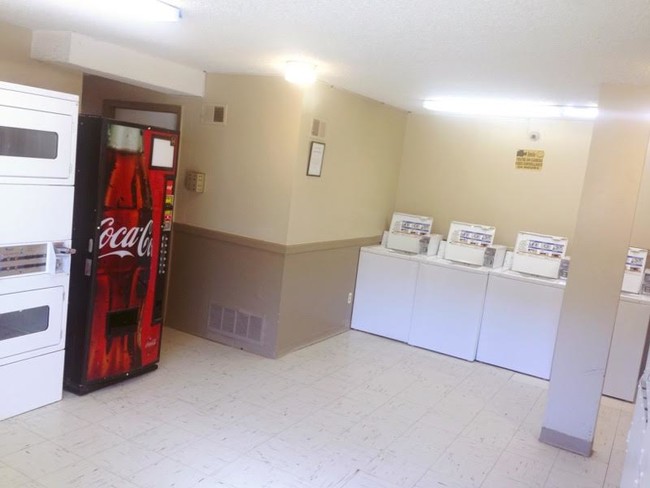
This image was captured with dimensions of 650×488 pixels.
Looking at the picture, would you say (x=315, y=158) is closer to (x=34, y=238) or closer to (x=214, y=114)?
(x=214, y=114)

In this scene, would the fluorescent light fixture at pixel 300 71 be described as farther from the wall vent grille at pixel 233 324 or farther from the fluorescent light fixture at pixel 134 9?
the wall vent grille at pixel 233 324

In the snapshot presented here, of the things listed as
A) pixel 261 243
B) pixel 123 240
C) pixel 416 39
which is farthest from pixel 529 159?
pixel 123 240

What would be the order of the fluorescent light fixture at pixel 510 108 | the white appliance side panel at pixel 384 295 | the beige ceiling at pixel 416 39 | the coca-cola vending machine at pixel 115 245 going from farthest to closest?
1. the white appliance side panel at pixel 384 295
2. the fluorescent light fixture at pixel 510 108
3. the coca-cola vending machine at pixel 115 245
4. the beige ceiling at pixel 416 39

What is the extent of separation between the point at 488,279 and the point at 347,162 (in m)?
1.69

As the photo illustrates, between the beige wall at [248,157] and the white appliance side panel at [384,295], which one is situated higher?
the beige wall at [248,157]

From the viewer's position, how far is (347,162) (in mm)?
5016

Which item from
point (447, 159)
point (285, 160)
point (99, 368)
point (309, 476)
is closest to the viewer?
point (309, 476)

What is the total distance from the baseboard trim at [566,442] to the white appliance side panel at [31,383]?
314 cm

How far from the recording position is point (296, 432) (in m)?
3.30

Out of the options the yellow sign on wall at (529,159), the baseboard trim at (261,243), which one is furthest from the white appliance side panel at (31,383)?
the yellow sign on wall at (529,159)

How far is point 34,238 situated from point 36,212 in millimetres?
150

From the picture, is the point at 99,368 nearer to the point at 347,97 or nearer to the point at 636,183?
the point at 347,97

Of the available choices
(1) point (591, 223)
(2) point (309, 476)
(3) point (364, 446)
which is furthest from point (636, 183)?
(2) point (309, 476)

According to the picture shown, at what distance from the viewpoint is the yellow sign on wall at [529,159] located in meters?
5.14
